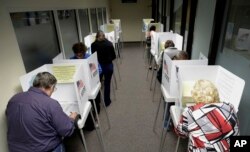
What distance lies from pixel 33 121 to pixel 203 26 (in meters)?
2.30

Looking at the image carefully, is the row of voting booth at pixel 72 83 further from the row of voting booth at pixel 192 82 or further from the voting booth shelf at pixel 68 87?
the row of voting booth at pixel 192 82

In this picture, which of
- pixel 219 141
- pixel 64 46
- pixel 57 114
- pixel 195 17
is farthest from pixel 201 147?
pixel 64 46

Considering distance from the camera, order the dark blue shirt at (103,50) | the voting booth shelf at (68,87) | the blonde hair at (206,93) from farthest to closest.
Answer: the dark blue shirt at (103,50) < the voting booth shelf at (68,87) < the blonde hair at (206,93)

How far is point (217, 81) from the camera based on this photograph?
1.65m

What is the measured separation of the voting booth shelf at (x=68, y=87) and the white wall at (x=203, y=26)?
5.34ft

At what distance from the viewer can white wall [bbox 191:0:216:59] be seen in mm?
2217

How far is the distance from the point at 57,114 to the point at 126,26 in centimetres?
759

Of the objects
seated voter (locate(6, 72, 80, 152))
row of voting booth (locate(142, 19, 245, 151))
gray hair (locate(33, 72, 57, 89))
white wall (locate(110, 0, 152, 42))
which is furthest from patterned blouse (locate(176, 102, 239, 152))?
white wall (locate(110, 0, 152, 42))

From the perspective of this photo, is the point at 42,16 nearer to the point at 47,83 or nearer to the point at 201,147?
the point at 47,83

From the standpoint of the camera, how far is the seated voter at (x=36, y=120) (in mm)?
1233

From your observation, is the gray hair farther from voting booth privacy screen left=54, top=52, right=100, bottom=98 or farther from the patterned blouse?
the patterned blouse

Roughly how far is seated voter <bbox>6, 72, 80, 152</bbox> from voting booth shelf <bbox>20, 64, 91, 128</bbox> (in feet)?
0.74

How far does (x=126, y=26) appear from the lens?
8.41 meters

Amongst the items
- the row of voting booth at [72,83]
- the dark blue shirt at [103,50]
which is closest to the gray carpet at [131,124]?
the row of voting booth at [72,83]
